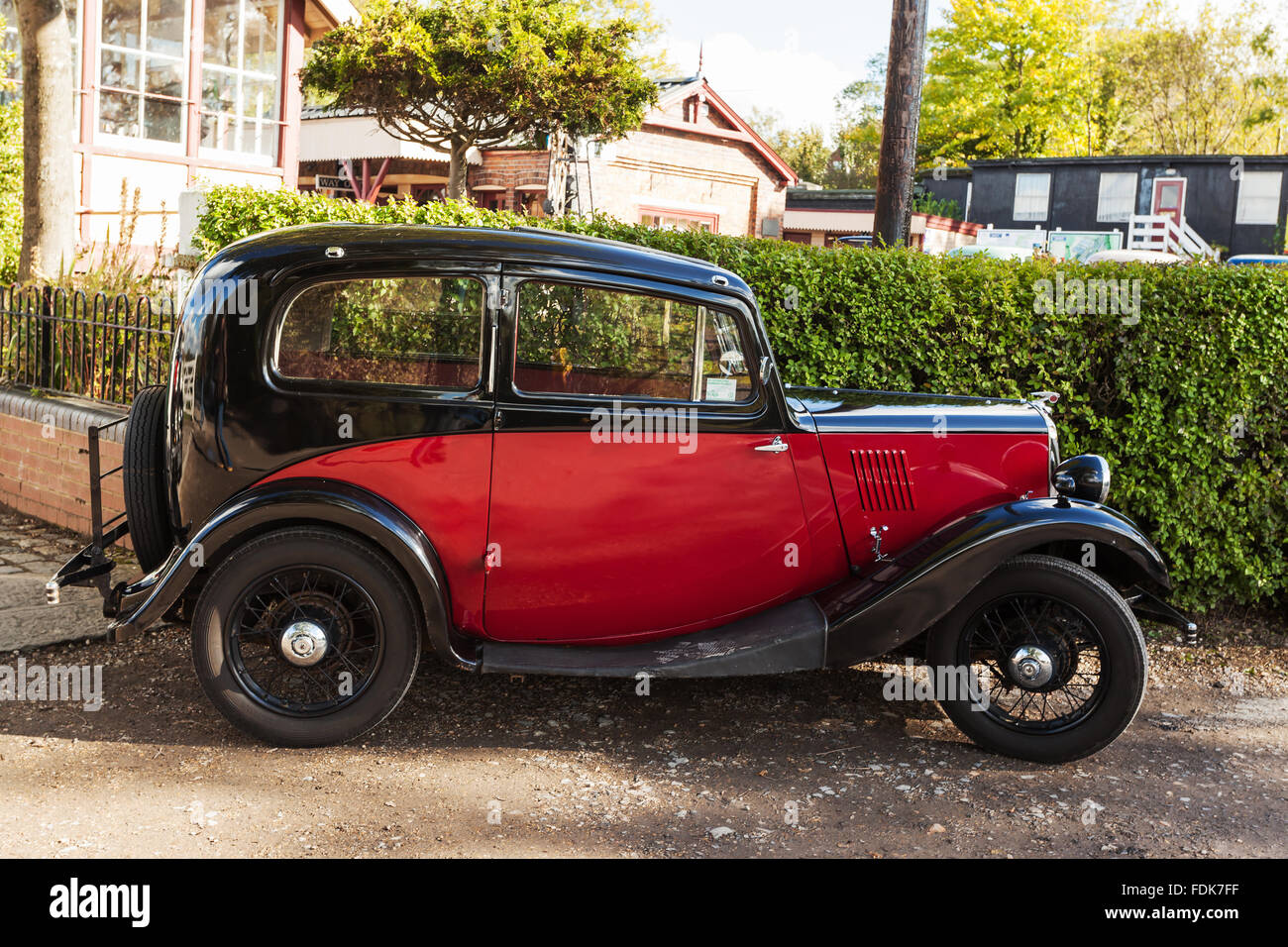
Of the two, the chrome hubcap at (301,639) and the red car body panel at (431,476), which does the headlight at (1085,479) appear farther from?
the chrome hubcap at (301,639)

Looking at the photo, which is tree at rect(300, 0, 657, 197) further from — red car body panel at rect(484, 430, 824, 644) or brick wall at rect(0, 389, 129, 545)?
red car body panel at rect(484, 430, 824, 644)

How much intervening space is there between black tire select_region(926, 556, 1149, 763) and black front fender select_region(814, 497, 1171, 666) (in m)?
0.12

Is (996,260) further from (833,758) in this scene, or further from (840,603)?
(833,758)

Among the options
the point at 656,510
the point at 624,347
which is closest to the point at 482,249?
the point at 624,347

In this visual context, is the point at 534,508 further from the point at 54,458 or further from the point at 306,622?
the point at 54,458

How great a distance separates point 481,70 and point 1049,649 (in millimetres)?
17871

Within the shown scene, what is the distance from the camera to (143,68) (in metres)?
17.5

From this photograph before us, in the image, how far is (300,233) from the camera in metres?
4.25

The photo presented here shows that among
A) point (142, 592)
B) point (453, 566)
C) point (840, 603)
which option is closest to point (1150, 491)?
point (840, 603)

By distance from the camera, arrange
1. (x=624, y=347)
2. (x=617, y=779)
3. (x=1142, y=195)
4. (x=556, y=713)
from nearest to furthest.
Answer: (x=617, y=779)
(x=624, y=347)
(x=556, y=713)
(x=1142, y=195)

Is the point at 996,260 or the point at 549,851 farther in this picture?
the point at 996,260

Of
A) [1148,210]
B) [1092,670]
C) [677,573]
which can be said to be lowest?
[1092,670]

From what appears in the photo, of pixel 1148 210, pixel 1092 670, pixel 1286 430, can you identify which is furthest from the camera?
pixel 1148 210

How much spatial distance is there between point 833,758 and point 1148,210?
38.2 meters
